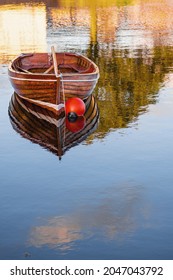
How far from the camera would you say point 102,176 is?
18.3 m

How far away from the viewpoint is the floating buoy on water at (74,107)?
2465 centimetres

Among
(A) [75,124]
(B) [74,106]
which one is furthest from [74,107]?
(A) [75,124]

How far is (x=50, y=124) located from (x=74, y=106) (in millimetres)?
1340

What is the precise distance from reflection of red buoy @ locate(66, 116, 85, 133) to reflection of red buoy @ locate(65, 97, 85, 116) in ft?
0.78

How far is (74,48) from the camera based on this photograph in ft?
146

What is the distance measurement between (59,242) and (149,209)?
290 centimetres

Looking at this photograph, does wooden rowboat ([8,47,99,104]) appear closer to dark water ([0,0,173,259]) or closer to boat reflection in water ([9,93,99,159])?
boat reflection in water ([9,93,99,159])

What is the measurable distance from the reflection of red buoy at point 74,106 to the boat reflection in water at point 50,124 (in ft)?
0.93

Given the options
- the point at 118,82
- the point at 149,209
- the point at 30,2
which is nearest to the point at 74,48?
the point at 118,82

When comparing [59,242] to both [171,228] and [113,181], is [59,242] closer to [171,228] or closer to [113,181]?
[171,228]

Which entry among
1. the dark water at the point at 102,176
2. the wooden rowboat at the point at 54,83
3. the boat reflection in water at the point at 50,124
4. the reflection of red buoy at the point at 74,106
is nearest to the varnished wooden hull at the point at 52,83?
the wooden rowboat at the point at 54,83

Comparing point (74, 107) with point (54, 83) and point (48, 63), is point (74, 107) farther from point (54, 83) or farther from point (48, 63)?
point (48, 63)

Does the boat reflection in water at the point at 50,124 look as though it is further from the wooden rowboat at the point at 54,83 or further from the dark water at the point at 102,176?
the wooden rowboat at the point at 54,83
